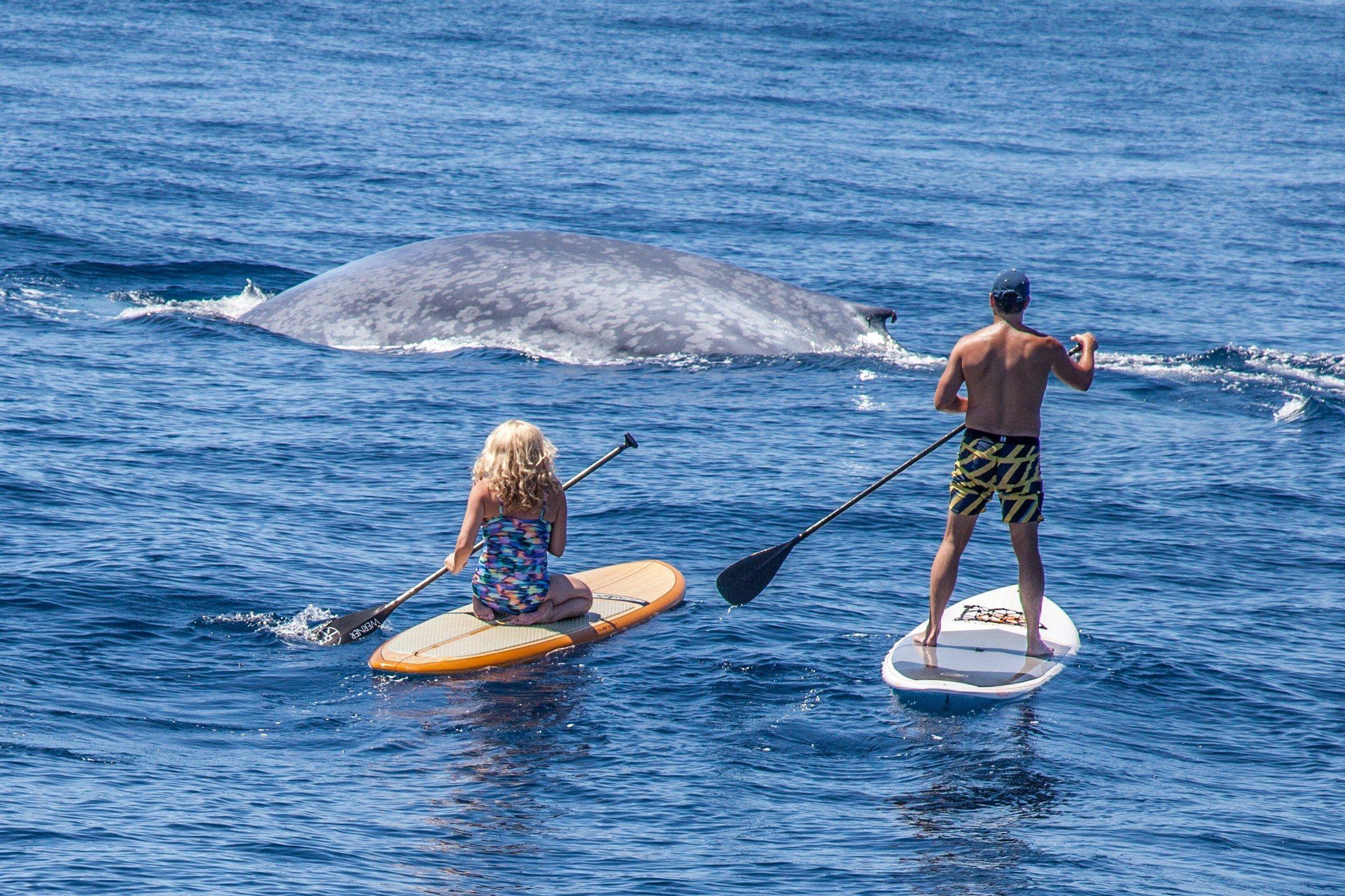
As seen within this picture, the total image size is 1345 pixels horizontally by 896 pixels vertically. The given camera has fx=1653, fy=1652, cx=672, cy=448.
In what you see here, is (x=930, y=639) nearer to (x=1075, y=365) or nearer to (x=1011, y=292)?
(x=1075, y=365)

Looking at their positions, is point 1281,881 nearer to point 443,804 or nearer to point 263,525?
point 443,804

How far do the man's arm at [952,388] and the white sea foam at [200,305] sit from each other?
9733 mm

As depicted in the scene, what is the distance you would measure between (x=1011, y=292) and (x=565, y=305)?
762 centimetres

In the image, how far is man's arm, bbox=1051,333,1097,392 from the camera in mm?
8984

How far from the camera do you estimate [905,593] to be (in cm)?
1067

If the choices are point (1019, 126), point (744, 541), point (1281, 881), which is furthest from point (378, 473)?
point (1019, 126)

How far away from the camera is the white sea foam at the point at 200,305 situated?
55.6 feet

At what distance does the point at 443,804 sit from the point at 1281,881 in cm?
364

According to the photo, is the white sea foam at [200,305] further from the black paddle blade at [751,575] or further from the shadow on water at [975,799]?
the shadow on water at [975,799]

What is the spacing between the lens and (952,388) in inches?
356

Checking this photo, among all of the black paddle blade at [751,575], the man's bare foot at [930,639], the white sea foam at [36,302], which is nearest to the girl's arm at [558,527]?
the black paddle blade at [751,575]

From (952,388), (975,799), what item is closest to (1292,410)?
(952,388)

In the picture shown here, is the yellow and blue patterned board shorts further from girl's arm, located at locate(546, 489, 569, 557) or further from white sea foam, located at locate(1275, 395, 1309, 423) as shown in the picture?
white sea foam, located at locate(1275, 395, 1309, 423)

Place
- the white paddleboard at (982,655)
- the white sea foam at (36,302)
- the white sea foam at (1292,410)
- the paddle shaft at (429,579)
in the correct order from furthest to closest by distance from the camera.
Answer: the white sea foam at (36,302)
the white sea foam at (1292,410)
the paddle shaft at (429,579)
the white paddleboard at (982,655)
